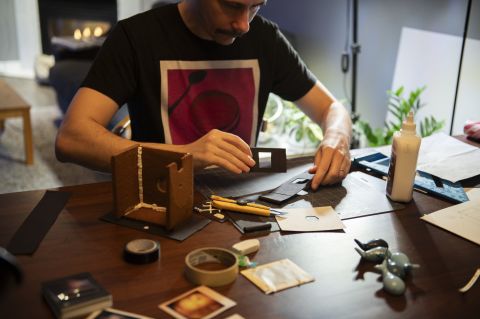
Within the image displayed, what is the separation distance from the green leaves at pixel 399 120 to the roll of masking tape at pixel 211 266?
1.76 m

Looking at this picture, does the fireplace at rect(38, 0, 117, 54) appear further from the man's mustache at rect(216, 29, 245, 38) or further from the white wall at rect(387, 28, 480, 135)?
the man's mustache at rect(216, 29, 245, 38)

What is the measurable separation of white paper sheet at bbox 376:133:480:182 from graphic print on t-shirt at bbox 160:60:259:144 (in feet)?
1.41

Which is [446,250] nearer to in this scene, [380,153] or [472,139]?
[380,153]

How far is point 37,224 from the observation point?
1.01m

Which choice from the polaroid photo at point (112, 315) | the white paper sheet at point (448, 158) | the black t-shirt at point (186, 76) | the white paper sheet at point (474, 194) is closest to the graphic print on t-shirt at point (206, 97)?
the black t-shirt at point (186, 76)

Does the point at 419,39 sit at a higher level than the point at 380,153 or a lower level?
higher

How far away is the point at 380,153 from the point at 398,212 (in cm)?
35

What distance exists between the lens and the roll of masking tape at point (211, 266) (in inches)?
32.5

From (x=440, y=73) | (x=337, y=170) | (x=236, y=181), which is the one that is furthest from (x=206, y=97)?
(x=440, y=73)

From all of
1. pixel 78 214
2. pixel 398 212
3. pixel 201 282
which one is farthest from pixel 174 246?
pixel 398 212

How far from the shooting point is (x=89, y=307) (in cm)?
75

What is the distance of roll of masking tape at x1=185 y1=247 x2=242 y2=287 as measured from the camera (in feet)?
2.71

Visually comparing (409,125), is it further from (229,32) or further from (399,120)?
(399,120)

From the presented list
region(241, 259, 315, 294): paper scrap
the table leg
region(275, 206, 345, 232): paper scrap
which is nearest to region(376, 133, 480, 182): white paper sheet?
region(275, 206, 345, 232): paper scrap
